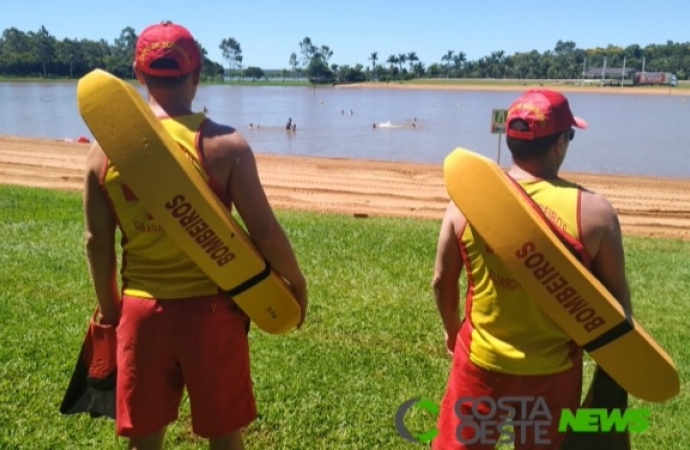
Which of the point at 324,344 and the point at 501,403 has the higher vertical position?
the point at 501,403

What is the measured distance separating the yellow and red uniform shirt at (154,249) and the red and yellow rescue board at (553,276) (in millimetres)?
864

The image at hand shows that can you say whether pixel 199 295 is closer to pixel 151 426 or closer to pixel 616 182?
pixel 151 426

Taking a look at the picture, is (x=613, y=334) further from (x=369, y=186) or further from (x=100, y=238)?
(x=369, y=186)

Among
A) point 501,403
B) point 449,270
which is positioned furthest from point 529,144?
point 501,403

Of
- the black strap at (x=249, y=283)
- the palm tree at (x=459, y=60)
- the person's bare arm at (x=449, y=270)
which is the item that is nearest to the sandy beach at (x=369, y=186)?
the person's bare arm at (x=449, y=270)

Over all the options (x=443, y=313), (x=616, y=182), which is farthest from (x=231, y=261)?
(x=616, y=182)

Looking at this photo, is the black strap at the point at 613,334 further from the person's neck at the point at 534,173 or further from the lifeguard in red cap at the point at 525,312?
the person's neck at the point at 534,173

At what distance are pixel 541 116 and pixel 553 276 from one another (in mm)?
546

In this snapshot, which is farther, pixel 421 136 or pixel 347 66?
pixel 347 66

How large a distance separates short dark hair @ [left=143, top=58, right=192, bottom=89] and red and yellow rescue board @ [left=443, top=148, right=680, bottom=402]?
3.21 ft

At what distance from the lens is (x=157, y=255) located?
8.23 ft

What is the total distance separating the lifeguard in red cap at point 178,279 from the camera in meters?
2.43

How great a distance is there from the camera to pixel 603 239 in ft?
7.59

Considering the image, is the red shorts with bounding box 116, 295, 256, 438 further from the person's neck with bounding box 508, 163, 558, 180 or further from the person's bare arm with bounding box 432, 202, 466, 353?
the person's neck with bounding box 508, 163, 558, 180
